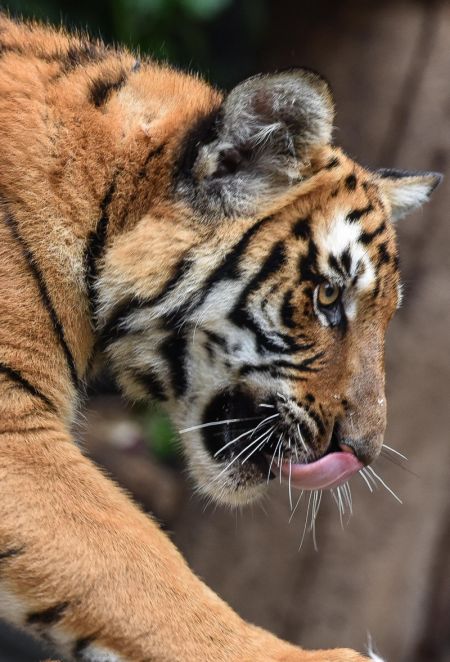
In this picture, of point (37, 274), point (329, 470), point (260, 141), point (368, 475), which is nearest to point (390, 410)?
point (368, 475)

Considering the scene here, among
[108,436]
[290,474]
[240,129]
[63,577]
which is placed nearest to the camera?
[63,577]

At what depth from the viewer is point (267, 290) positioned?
227 centimetres

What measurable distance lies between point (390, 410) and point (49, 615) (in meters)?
2.55

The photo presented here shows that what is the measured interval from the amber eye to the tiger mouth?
0.26 m

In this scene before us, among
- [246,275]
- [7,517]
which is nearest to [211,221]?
[246,275]

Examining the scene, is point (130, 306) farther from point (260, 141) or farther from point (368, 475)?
point (368, 475)

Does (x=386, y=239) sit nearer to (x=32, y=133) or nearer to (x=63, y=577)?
(x=32, y=133)

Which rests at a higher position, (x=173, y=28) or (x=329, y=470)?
(x=173, y=28)

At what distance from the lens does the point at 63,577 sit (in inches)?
76.7

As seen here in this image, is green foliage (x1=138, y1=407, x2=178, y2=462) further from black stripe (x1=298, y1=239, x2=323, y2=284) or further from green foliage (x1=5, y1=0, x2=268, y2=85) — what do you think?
black stripe (x1=298, y1=239, x2=323, y2=284)

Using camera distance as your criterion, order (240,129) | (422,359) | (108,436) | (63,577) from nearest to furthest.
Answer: (63,577), (240,129), (422,359), (108,436)

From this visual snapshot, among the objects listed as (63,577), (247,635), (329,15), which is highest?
(329,15)

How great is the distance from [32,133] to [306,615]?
9.38 ft

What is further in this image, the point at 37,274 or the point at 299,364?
the point at 299,364
